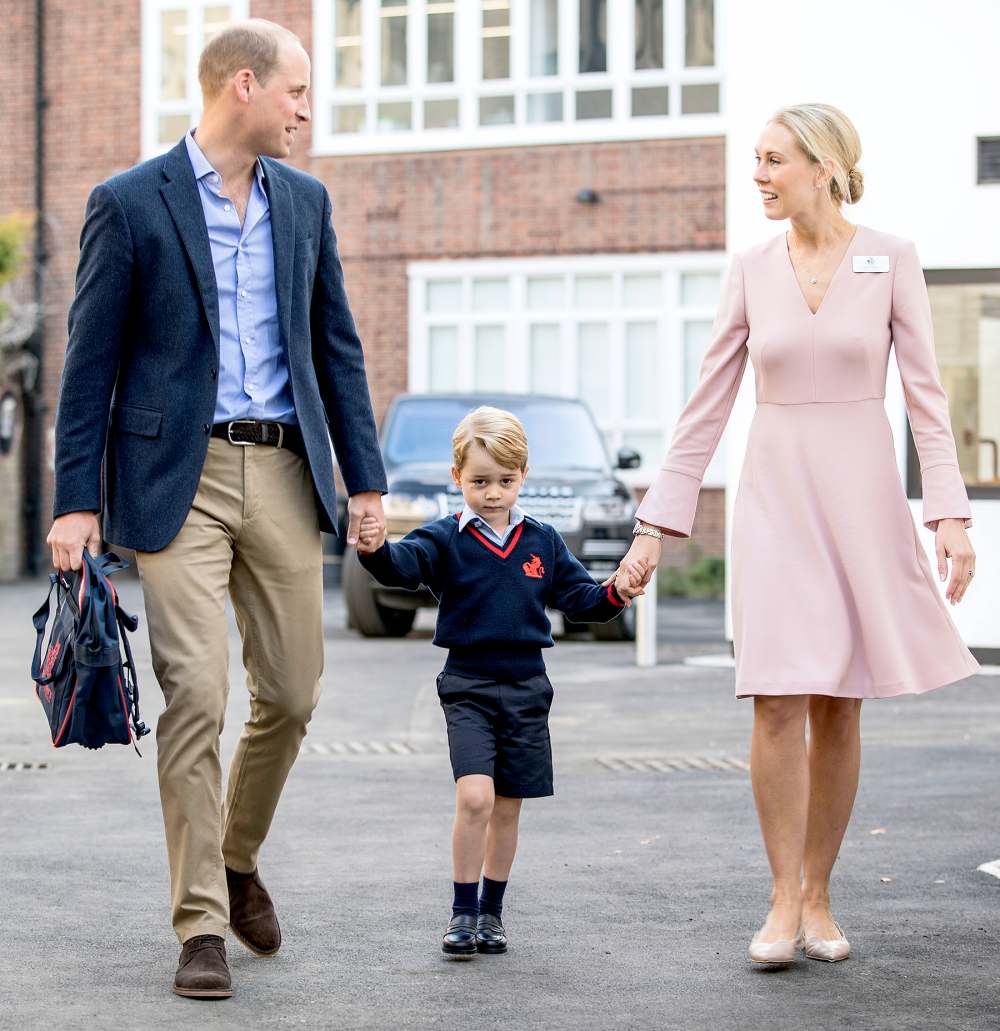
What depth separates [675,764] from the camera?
8844mm

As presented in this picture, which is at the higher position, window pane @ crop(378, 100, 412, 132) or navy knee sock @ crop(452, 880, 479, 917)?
window pane @ crop(378, 100, 412, 132)

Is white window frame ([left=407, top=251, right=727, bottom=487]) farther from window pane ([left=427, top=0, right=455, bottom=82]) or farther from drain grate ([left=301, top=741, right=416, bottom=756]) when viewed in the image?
drain grate ([left=301, top=741, right=416, bottom=756])

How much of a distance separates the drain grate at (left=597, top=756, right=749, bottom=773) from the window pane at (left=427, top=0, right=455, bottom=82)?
1762cm

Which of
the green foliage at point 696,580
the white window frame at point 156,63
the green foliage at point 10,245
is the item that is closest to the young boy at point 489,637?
the green foliage at point 696,580

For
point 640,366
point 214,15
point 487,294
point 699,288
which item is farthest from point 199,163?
point 214,15

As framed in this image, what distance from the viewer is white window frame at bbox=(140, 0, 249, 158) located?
2627cm

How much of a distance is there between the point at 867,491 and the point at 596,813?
2714 mm

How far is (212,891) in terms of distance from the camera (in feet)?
15.5

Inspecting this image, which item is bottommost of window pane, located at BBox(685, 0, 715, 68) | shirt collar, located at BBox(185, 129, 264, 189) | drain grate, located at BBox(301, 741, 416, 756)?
drain grate, located at BBox(301, 741, 416, 756)

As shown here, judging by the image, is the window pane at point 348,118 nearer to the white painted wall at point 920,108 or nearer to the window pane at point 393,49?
the window pane at point 393,49

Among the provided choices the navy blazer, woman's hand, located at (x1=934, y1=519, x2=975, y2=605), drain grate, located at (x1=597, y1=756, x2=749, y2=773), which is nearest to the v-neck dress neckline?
woman's hand, located at (x1=934, y1=519, x2=975, y2=605)

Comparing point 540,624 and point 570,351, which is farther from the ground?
point 570,351

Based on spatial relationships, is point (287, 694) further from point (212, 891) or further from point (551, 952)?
point (551, 952)

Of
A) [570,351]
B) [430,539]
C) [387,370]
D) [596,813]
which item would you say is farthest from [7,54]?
[430,539]
